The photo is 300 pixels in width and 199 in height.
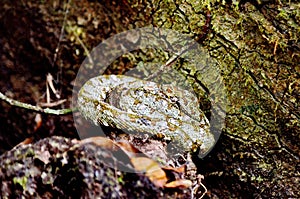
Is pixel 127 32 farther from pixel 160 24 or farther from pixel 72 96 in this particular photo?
pixel 72 96

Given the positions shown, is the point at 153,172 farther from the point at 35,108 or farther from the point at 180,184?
the point at 35,108

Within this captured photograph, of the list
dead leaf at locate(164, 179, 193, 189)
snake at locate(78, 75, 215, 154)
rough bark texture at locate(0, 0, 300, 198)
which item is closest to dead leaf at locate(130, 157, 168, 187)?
dead leaf at locate(164, 179, 193, 189)

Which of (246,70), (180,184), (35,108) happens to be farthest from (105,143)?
(35,108)

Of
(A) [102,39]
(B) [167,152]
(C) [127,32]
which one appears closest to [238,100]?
(B) [167,152]

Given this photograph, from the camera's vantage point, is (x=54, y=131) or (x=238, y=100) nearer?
(x=238, y=100)

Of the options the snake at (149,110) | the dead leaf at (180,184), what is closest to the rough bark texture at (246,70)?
the snake at (149,110)

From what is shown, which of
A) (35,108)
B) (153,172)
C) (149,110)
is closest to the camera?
(153,172)

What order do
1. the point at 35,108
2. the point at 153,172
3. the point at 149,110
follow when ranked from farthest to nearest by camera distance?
the point at 35,108
the point at 149,110
the point at 153,172
